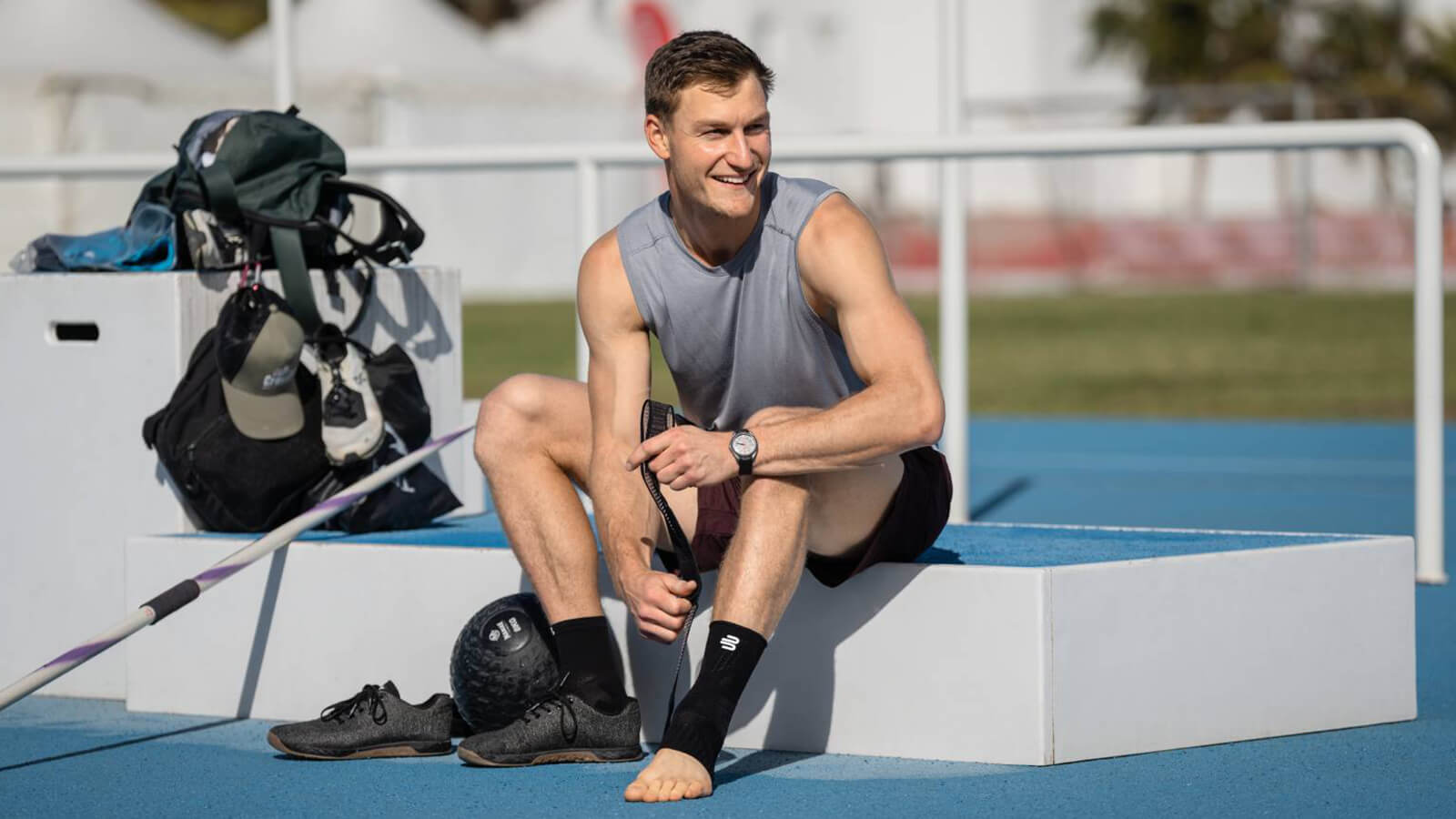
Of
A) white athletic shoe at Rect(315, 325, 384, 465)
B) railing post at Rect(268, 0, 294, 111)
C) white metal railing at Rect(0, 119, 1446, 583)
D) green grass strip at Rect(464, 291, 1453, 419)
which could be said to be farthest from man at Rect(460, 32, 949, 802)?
green grass strip at Rect(464, 291, 1453, 419)

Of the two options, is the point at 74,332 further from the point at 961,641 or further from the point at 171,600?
the point at 961,641

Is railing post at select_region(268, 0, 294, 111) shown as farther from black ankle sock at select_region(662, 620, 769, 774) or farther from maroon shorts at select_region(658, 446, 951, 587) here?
black ankle sock at select_region(662, 620, 769, 774)

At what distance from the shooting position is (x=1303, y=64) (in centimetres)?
4075

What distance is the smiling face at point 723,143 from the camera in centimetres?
362

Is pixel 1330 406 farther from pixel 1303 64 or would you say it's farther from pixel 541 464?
pixel 1303 64

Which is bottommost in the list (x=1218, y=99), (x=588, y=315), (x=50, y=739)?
(x=50, y=739)

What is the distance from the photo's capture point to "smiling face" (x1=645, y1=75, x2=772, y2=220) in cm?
362

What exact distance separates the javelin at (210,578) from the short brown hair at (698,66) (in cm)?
121

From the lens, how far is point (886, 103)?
37.4m

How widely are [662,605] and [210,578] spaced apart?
42.1 inches

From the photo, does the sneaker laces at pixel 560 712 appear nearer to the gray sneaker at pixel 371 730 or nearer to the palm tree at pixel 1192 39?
the gray sneaker at pixel 371 730

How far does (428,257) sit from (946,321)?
2172 centimetres

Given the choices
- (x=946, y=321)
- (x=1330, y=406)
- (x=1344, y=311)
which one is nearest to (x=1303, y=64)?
(x=1344, y=311)

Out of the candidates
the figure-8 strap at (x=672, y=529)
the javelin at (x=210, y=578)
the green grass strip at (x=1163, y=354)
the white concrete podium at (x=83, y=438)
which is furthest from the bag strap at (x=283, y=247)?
the green grass strip at (x=1163, y=354)
